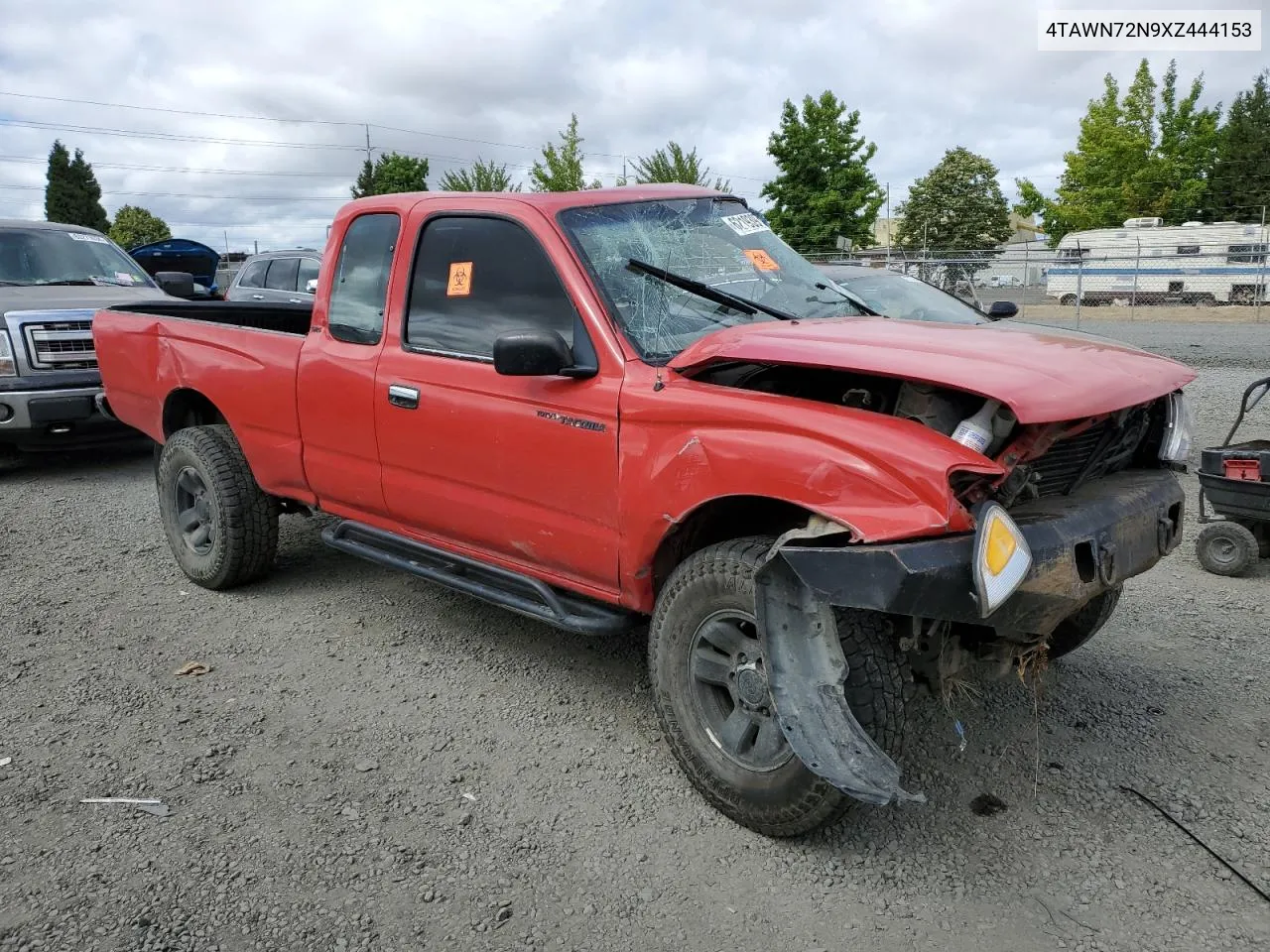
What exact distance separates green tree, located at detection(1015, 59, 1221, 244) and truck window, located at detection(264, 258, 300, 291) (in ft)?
120

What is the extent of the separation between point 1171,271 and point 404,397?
2903cm

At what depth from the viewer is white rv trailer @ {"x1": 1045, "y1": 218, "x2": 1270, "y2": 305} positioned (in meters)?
26.5

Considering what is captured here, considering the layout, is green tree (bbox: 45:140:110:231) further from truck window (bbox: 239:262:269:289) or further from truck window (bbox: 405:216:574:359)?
truck window (bbox: 405:216:574:359)

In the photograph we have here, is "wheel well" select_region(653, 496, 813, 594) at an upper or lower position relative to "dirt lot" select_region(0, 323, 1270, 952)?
upper

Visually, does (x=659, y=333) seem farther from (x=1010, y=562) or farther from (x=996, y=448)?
(x=1010, y=562)

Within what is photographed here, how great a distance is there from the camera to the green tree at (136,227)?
5847 cm

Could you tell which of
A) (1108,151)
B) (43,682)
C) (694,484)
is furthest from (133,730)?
(1108,151)

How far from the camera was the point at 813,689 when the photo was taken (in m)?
2.72

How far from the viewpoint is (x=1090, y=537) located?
2803 millimetres

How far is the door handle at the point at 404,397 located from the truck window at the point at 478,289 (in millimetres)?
175

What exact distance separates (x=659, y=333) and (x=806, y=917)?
6.24ft

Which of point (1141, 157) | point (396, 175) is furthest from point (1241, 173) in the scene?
point (396, 175)

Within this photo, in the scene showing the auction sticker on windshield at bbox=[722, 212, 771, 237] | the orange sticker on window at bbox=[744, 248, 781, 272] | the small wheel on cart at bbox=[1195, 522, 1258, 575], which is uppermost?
the auction sticker on windshield at bbox=[722, 212, 771, 237]

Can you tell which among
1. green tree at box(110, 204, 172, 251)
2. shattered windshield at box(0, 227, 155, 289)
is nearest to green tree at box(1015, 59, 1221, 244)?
shattered windshield at box(0, 227, 155, 289)
